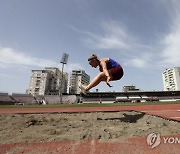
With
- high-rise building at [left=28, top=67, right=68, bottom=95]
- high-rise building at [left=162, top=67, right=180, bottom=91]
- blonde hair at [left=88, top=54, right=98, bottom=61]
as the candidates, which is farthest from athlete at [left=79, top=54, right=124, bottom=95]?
high-rise building at [left=162, top=67, right=180, bottom=91]

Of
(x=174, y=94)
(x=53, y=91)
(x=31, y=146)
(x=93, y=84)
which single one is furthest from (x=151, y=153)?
(x=53, y=91)

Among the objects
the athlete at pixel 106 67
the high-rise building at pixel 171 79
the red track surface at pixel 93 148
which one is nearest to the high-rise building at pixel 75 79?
the high-rise building at pixel 171 79

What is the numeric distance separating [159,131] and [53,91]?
121370 millimetres

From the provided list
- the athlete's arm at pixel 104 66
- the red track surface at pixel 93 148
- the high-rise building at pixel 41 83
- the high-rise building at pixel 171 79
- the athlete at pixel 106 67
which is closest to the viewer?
the red track surface at pixel 93 148

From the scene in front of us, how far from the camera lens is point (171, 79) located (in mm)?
153875

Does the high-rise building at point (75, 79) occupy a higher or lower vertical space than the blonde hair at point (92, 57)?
higher

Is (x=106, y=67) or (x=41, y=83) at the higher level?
(x=41, y=83)

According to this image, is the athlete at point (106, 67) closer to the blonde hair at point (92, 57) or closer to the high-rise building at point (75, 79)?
the blonde hair at point (92, 57)

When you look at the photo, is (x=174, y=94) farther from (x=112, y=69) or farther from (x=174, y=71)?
(x=174, y=71)

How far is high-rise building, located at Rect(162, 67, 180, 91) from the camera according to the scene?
146 m

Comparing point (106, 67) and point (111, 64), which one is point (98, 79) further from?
point (111, 64)

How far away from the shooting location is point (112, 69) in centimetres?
542

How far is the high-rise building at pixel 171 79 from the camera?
146375mm

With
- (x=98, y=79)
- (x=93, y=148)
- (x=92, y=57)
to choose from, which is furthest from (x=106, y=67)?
(x=93, y=148)
